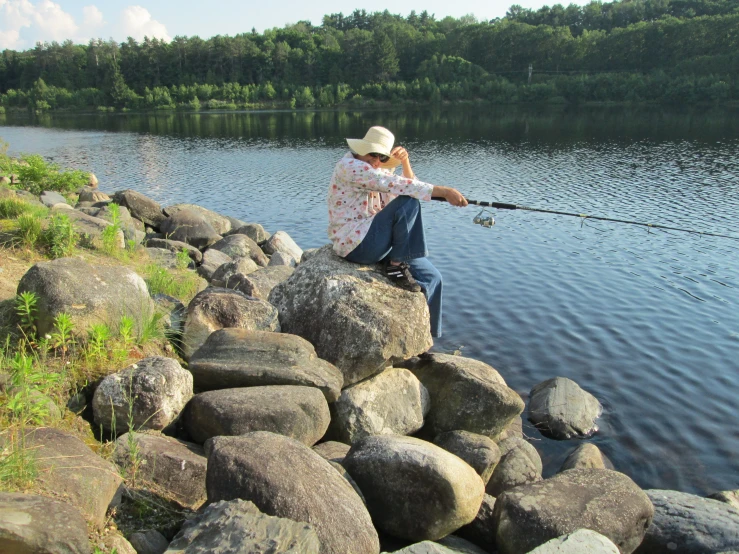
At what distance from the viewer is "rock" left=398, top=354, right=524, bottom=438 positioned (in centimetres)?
827

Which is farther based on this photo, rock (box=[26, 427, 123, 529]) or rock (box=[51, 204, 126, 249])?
rock (box=[51, 204, 126, 249])

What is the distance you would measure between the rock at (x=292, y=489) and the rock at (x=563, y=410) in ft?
18.5

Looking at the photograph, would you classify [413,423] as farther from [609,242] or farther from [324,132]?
[324,132]

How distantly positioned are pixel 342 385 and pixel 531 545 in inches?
112

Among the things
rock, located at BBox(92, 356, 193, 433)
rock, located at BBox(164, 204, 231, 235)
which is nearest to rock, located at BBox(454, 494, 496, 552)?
rock, located at BBox(92, 356, 193, 433)

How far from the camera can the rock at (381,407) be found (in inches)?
293

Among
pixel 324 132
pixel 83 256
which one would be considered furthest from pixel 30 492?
pixel 324 132

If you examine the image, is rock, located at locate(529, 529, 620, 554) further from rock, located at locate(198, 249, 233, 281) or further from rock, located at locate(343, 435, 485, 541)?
rock, located at locate(198, 249, 233, 281)

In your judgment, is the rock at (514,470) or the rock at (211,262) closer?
the rock at (514,470)

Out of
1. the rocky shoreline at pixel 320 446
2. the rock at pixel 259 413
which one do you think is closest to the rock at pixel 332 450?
the rocky shoreline at pixel 320 446

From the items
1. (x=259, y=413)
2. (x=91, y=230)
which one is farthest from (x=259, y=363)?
(x=91, y=230)

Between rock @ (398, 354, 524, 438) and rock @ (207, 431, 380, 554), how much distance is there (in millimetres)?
3313

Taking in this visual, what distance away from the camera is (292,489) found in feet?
16.0

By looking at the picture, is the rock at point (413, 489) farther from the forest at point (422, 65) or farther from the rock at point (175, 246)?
the forest at point (422, 65)
